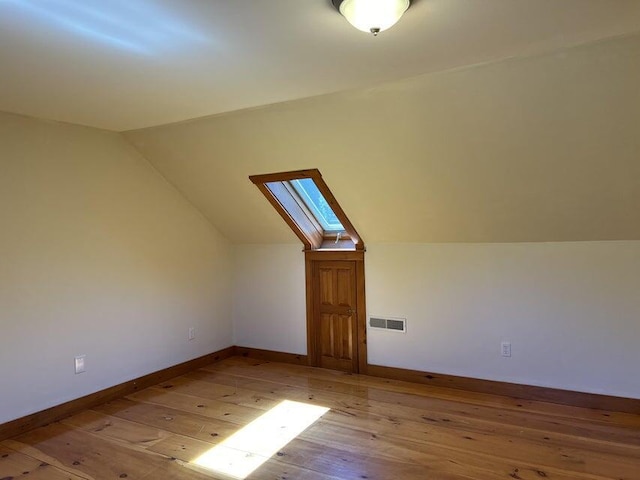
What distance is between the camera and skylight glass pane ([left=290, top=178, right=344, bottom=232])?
4039 mm

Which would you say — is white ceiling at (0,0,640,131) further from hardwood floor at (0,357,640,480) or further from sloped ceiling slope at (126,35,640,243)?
hardwood floor at (0,357,640,480)

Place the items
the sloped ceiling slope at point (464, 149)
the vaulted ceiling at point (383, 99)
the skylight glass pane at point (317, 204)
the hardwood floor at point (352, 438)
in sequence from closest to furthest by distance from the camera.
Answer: the vaulted ceiling at point (383, 99) < the sloped ceiling slope at point (464, 149) < the hardwood floor at point (352, 438) < the skylight glass pane at point (317, 204)

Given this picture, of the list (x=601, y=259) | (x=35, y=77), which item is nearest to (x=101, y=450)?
(x=35, y=77)

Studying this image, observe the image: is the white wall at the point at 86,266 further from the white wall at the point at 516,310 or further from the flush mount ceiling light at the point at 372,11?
the flush mount ceiling light at the point at 372,11

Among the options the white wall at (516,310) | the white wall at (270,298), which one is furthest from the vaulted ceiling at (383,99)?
the white wall at (270,298)

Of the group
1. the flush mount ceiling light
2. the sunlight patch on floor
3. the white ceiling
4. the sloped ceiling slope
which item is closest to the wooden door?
the sloped ceiling slope

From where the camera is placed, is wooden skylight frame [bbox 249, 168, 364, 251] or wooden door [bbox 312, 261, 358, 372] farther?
wooden door [bbox 312, 261, 358, 372]

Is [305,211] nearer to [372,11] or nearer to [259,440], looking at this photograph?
[259,440]

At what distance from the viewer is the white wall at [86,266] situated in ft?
9.66

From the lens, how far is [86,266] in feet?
11.0

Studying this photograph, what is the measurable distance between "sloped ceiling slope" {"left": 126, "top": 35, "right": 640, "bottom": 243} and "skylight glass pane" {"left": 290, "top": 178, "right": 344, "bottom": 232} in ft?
1.24

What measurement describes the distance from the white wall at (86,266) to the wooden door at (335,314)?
1.15 m

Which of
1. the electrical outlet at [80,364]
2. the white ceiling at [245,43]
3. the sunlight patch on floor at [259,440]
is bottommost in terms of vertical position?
the sunlight patch on floor at [259,440]

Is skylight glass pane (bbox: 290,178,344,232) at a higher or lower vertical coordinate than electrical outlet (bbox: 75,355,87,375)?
higher
